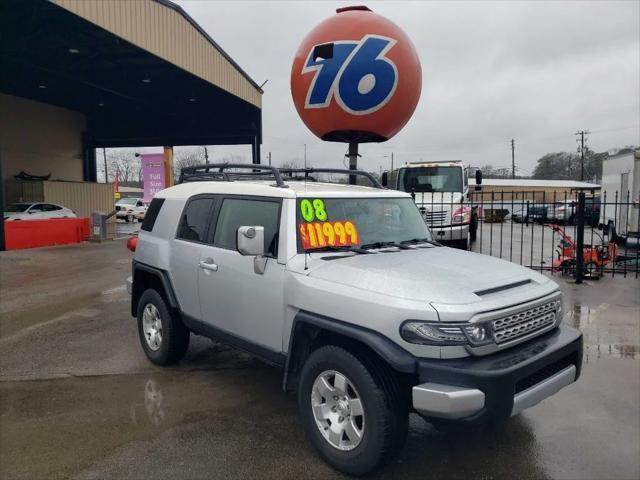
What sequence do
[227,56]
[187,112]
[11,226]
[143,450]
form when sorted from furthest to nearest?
1. [187,112]
2. [227,56]
3. [11,226]
4. [143,450]

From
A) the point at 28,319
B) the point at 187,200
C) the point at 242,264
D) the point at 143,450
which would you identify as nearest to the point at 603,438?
the point at 242,264

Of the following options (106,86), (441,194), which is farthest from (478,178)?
(106,86)

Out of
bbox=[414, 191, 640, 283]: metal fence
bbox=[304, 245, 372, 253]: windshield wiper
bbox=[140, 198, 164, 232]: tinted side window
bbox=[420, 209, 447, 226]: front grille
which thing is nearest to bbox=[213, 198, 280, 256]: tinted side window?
bbox=[304, 245, 372, 253]: windshield wiper

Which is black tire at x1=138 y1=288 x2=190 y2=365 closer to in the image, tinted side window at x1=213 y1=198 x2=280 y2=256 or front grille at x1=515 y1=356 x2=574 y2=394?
tinted side window at x1=213 y1=198 x2=280 y2=256

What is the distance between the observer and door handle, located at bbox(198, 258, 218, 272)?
4293mm

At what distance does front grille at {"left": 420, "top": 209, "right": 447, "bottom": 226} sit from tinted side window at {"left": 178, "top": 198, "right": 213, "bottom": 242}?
333 inches

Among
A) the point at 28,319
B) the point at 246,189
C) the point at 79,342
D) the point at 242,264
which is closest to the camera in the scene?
the point at 242,264

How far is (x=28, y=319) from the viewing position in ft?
23.7

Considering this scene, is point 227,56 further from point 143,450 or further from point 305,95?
point 143,450

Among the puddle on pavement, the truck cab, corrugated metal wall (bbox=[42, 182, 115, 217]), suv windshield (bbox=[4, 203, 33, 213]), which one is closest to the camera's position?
the puddle on pavement

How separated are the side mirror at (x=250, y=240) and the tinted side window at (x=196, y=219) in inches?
43.6

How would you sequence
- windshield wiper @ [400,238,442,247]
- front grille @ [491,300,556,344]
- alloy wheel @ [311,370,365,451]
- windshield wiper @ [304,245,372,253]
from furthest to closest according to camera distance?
windshield wiper @ [400,238,442,247] → windshield wiper @ [304,245,372,253] → alloy wheel @ [311,370,365,451] → front grille @ [491,300,556,344]

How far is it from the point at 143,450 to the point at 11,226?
14.3m

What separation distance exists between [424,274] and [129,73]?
17.8 meters
